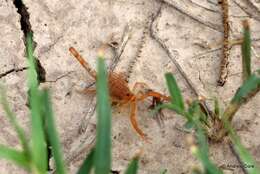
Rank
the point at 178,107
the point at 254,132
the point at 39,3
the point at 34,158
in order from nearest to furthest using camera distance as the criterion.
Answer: the point at 34,158, the point at 178,107, the point at 254,132, the point at 39,3

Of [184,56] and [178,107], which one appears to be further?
[184,56]

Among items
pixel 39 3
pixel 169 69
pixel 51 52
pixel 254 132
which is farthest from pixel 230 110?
pixel 39 3

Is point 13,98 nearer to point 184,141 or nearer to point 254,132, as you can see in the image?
point 184,141

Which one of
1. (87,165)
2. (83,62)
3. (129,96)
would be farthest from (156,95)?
(87,165)

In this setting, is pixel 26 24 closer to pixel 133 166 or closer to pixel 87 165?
pixel 87 165

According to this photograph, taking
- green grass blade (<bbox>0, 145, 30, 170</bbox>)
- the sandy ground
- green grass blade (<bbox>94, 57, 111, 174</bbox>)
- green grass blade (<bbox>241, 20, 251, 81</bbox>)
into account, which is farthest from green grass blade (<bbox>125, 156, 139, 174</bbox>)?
green grass blade (<bbox>241, 20, 251, 81</bbox>)

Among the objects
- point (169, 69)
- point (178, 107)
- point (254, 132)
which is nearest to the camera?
point (178, 107)

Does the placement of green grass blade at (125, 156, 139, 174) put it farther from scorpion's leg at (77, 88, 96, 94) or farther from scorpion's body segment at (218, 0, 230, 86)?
scorpion's body segment at (218, 0, 230, 86)
